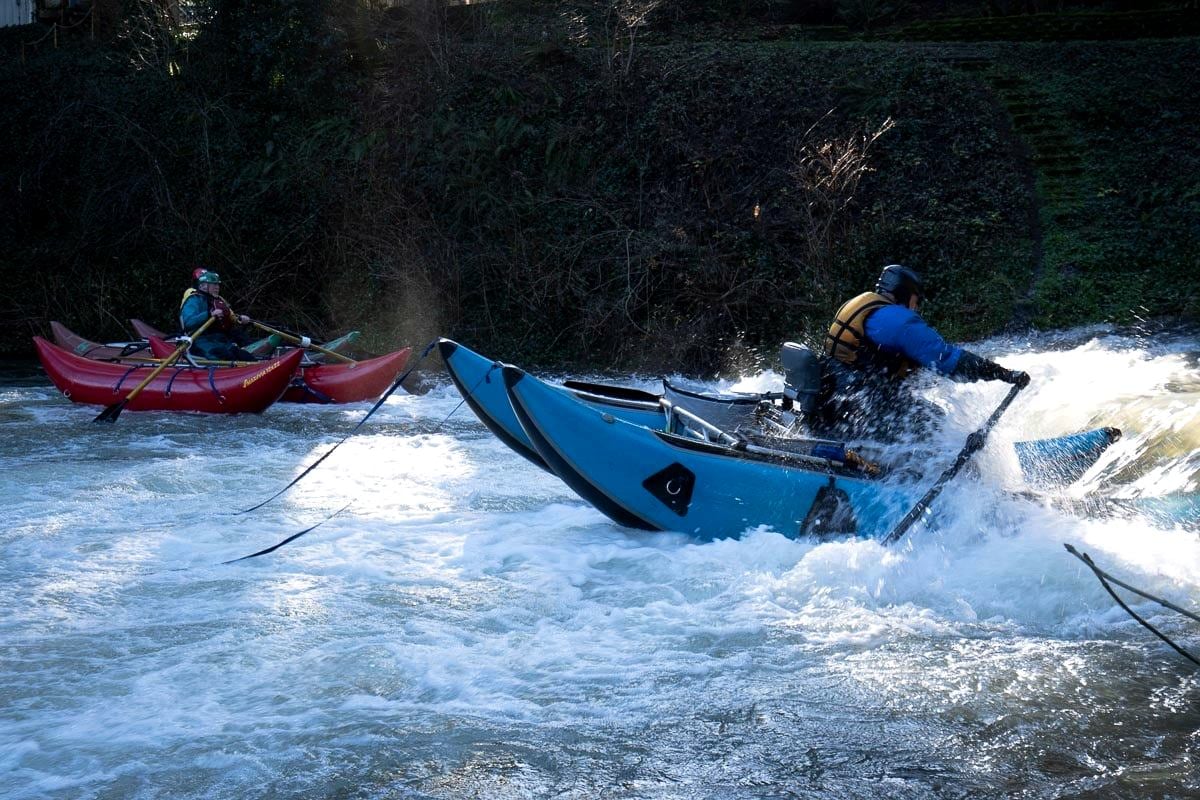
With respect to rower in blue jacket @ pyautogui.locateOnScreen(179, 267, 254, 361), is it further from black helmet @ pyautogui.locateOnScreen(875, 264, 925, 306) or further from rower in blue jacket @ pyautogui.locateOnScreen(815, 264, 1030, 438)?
black helmet @ pyautogui.locateOnScreen(875, 264, 925, 306)

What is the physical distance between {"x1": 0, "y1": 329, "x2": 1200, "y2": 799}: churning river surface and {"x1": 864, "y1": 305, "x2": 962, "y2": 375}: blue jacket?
345 millimetres

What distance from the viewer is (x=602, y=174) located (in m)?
16.5

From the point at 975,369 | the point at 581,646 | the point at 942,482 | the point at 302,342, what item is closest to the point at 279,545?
the point at 581,646

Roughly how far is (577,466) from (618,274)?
843cm

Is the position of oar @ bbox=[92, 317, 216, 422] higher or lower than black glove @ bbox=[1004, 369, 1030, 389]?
lower

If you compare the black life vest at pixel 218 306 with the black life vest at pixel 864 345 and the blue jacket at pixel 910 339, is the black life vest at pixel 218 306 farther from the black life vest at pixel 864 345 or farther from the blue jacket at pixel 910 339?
the blue jacket at pixel 910 339

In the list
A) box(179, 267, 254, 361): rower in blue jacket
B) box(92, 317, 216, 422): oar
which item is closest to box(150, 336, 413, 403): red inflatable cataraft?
box(179, 267, 254, 361): rower in blue jacket

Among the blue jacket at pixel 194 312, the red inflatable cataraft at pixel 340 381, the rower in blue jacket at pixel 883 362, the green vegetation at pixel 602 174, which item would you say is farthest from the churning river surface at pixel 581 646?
the green vegetation at pixel 602 174

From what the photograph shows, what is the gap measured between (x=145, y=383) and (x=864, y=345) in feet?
24.9

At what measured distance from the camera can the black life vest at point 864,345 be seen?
6.56 meters

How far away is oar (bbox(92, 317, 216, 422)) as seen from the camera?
11.0 m

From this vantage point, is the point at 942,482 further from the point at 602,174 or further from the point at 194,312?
the point at 602,174

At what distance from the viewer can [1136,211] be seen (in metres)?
14.8

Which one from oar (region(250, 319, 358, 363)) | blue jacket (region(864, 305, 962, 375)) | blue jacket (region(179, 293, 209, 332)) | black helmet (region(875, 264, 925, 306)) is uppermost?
black helmet (region(875, 264, 925, 306))
